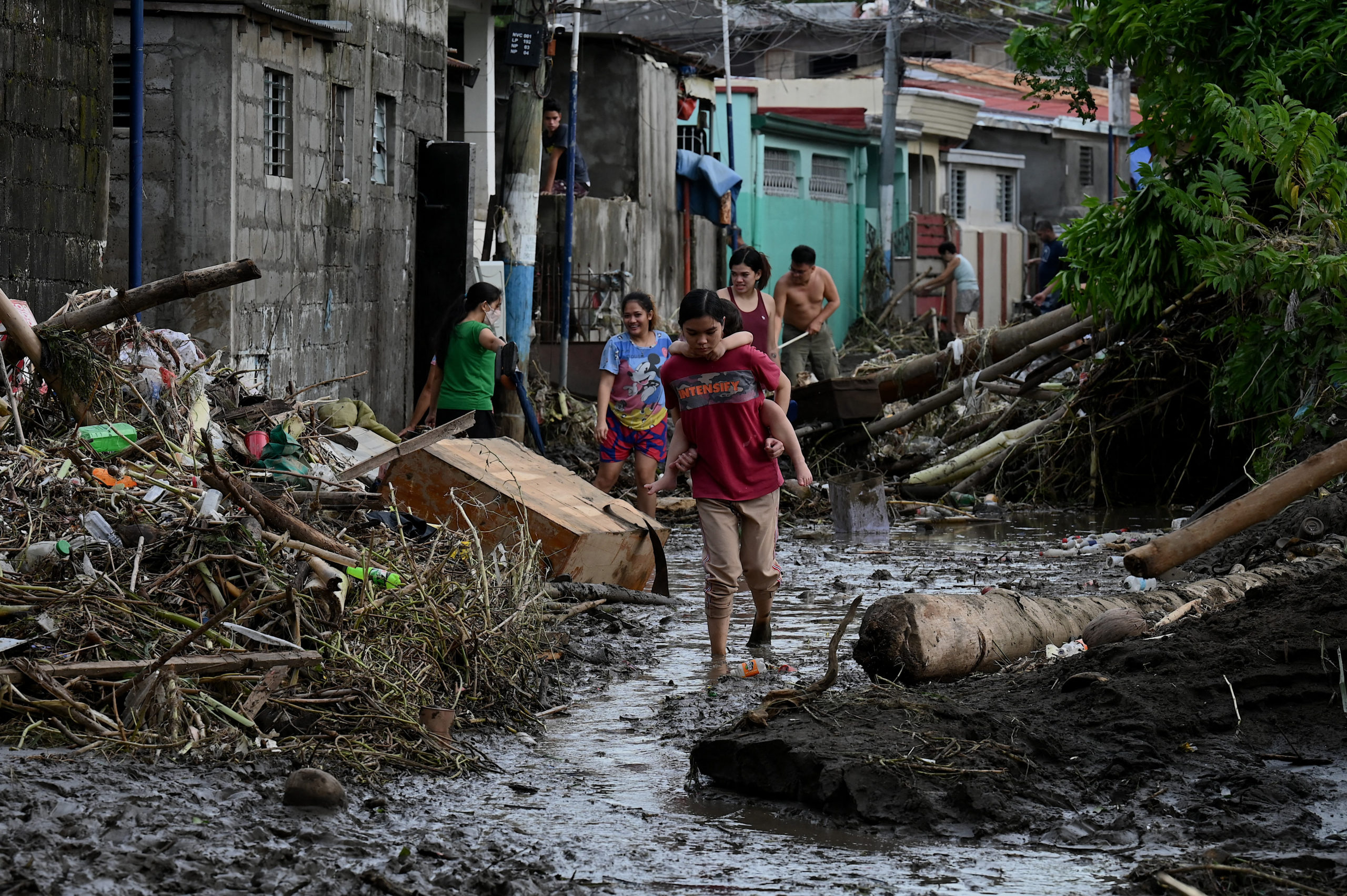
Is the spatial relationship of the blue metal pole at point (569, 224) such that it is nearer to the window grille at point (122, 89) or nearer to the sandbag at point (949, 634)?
the window grille at point (122, 89)

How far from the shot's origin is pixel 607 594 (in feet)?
26.3

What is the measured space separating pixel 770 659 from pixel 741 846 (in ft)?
8.86

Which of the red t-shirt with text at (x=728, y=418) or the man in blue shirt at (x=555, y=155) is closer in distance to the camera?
the red t-shirt with text at (x=728, y=418)

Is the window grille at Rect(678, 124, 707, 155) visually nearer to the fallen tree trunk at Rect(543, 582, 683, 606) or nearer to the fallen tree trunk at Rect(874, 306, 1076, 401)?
the fallen tree trunk at Rect(874, 306, 1076, 401)

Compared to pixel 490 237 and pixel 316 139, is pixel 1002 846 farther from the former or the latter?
pixel 490 237

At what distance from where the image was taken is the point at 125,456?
641 centimetres

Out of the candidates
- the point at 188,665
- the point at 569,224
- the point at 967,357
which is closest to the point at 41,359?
the point at 188,665

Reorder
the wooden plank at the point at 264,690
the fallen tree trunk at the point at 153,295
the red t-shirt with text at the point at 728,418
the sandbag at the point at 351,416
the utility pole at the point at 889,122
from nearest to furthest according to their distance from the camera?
the wooden plank at the point at 264,690, the fallen tree trunk at the point at 153,295, the red t-shirt with text at the point at 728,418, the sandbag at the point at 351,416, the utility pole at the point at 889,122

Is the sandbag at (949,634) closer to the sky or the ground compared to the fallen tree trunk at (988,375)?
closer to the ground

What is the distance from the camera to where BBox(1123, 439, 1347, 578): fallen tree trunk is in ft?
24.4

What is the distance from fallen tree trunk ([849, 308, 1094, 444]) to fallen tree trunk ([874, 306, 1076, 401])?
0.08 meters

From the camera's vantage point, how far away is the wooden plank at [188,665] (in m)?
4.84

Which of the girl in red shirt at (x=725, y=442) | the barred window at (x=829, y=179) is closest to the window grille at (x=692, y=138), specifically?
the barred window at (x=829, y=179)

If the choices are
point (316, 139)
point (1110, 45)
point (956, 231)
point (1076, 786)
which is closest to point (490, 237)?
point (316, 139)
